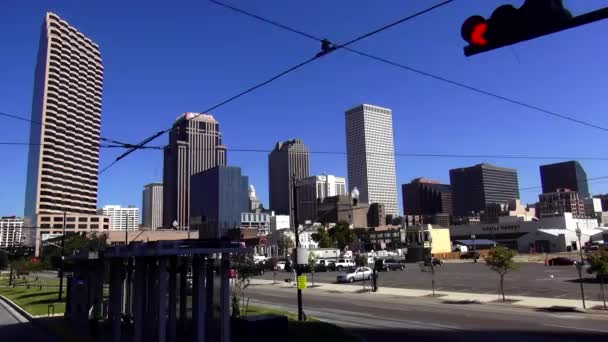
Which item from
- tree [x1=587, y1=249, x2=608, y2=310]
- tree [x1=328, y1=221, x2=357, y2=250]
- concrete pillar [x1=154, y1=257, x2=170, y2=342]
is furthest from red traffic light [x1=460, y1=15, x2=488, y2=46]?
tree [x1=328, y1=221, x2=357, y2=250]

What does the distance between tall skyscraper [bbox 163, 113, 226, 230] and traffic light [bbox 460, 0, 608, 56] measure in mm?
13735

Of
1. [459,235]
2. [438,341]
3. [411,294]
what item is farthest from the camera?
[459,235]

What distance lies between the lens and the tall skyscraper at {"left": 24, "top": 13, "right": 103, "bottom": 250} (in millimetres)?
→ 106344

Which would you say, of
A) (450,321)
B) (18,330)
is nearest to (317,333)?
(450,321)

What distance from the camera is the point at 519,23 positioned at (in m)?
5.43

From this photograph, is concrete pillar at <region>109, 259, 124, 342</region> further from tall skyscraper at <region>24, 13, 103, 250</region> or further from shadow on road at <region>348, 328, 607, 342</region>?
tall skyscraper at <region>24, 13, 103, 250</region>

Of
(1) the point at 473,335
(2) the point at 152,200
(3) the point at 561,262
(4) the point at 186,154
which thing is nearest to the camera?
(1) the point at 473,335

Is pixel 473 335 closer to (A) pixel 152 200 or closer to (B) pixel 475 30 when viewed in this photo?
(B) pixel 475 30

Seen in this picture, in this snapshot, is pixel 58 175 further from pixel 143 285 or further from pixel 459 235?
pixel 143 285

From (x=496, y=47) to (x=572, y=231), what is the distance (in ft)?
466

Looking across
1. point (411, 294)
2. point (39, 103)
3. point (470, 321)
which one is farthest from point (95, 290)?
point (39, 103)

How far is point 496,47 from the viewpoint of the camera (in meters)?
5.58

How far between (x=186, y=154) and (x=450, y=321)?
81.4 ft

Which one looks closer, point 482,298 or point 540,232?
point 482,298
